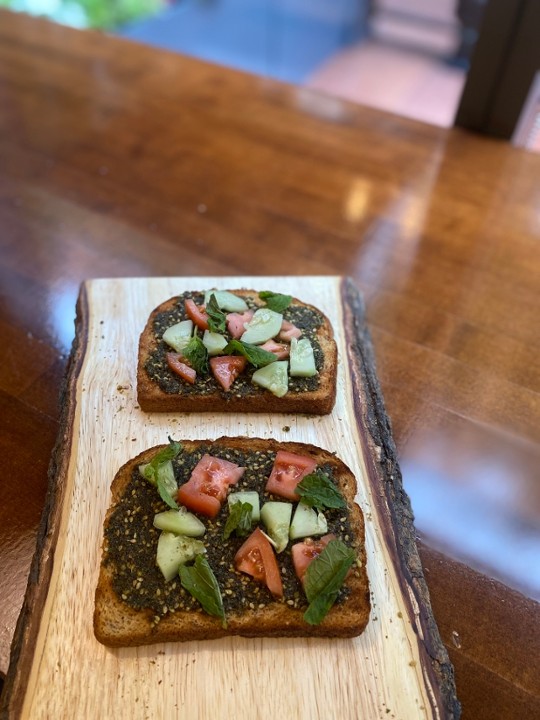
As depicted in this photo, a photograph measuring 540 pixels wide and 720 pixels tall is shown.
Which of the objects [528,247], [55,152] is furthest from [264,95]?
[528,247]

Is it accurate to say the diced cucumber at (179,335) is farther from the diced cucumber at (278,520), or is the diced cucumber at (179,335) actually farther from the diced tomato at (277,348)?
the diced cucumber at (278,520)

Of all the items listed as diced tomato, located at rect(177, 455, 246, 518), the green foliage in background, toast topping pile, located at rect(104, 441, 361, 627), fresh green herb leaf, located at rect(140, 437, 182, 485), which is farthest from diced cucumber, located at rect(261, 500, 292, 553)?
the green foliage in background

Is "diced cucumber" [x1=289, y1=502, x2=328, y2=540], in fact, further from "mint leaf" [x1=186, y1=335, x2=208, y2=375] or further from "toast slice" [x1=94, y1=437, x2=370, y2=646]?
"mint leaf" [x1=186, y1=335, x2=208, y2=375]

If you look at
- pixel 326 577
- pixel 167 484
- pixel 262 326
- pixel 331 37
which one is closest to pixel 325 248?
pixel 262 326

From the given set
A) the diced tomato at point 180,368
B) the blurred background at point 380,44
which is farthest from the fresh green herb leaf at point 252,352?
the blurred background at point 380,44

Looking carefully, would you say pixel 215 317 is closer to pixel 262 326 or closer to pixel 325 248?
pixel 262 326

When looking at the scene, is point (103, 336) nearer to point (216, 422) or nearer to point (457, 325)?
point (216, 422)
